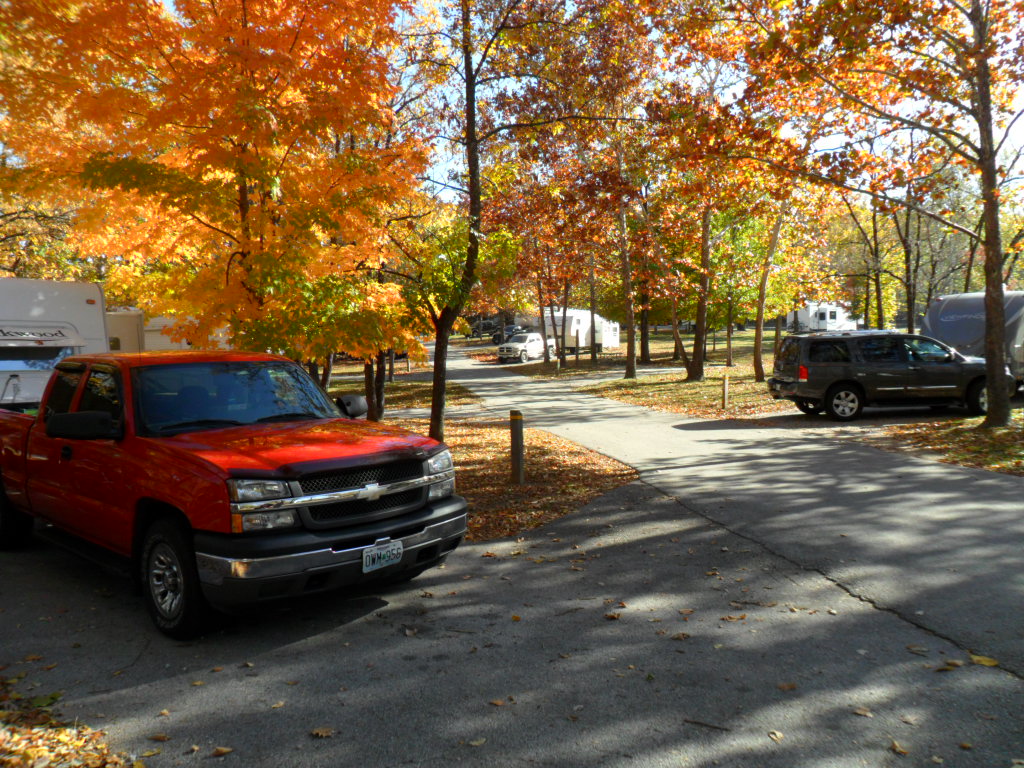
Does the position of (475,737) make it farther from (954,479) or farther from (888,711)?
(954,479)

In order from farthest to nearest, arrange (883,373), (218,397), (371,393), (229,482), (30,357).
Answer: (371,393), (883,373), (30,357), (218,397), (229,482)

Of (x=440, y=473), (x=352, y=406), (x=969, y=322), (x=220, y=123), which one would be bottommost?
(x=440, y=473)

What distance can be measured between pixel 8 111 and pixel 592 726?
8263 millimetres

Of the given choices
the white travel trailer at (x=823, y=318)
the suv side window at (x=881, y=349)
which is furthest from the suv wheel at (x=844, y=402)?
the white travel trailer at (x=823, y=318)

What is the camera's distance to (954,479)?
9133mm

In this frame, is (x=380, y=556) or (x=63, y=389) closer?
(x=380, y=556)

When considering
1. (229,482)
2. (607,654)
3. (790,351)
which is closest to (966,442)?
(790,351)

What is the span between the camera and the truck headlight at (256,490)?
4.37 meters

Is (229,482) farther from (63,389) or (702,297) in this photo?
(702,297)

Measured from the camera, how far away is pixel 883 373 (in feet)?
50.7

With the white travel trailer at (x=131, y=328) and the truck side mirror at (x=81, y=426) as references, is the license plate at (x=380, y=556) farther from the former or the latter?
the white travel trailer at (x=131, y=328)

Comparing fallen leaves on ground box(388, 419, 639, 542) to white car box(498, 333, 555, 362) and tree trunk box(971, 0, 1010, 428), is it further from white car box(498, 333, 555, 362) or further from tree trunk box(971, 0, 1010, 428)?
white car box(498, 333, 555, 362)

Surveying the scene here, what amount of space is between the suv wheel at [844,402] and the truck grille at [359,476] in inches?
504

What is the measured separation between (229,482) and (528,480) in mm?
6053
